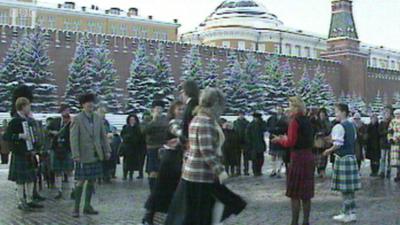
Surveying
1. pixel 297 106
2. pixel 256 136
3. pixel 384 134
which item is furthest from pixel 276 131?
pixel 297 106

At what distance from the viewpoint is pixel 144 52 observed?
1563 inches

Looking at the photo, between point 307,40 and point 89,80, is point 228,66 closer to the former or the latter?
point 89,80

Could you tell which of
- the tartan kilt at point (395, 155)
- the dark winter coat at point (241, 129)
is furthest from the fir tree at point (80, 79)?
the tartan kilt at point (395, 155)

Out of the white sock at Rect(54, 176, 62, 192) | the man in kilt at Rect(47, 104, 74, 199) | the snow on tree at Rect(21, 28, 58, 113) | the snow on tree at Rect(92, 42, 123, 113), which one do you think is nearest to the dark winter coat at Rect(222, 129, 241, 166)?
the white sock at Rect(54, 176, 62, 192)

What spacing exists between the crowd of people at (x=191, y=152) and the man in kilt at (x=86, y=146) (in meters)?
0.01

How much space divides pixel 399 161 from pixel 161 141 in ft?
15.7

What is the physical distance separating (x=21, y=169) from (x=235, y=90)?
3423 centimetres

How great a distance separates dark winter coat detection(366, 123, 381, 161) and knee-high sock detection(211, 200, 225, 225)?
8038 millimetres

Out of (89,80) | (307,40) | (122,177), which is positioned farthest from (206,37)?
(122,177)

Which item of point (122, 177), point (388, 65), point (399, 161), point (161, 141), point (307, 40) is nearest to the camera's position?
point (161, 141)

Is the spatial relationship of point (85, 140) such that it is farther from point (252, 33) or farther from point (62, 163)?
point (252, 33)

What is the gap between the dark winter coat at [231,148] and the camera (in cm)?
1280

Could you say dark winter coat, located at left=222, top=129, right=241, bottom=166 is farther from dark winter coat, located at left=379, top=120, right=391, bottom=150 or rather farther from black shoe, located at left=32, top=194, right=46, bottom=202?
black shoe, located at left=32, top=194, right=46, bottom=202

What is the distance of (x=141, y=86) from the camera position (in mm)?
37281
